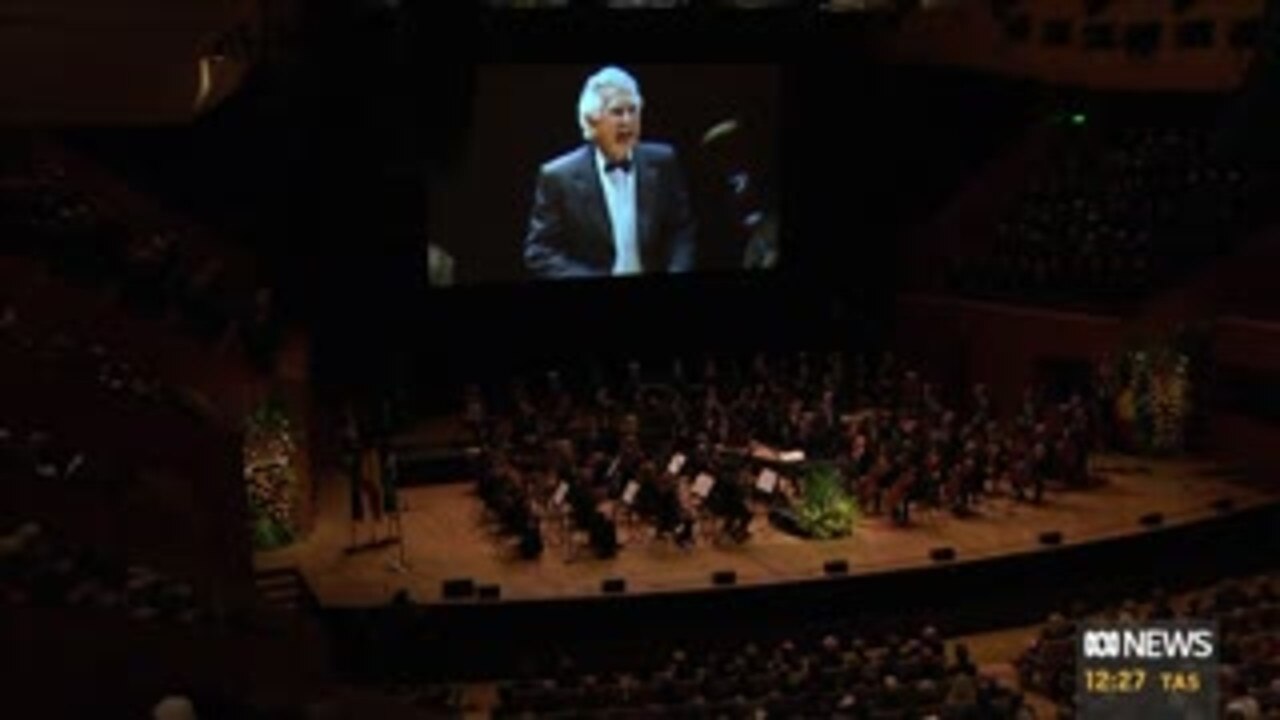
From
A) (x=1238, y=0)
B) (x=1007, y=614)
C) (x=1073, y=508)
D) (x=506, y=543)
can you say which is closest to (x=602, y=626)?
(x=506, y=543)

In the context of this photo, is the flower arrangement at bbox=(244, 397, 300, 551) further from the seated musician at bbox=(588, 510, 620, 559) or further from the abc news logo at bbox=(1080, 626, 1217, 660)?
the abc news logo at bbox=(1080, 626, 1217, 660)

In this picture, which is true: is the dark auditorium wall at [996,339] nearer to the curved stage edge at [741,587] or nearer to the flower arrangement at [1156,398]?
the flower arrangement at [1156,398]

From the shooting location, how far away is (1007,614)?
17.3 m

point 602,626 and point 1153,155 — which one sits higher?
point 1153,155

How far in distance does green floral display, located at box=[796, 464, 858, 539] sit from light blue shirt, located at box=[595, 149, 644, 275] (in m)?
5.54

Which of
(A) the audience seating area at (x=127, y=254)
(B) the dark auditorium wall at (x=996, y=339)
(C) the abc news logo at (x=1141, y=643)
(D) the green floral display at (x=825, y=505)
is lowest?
(D) the green floral display at (x=825, y=505)

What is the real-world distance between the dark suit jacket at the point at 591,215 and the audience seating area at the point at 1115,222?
15.0 ft

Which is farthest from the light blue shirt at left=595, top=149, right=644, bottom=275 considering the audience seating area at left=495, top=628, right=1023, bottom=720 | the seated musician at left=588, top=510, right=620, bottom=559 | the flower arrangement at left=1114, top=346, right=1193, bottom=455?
the audience seating area at left=495, top=628, right=1023, bottom=720

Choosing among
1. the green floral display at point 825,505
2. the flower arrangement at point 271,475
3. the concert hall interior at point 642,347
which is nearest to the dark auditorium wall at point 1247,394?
the concert hall interior at point 642,347

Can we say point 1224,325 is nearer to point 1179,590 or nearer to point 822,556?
point 1179,590

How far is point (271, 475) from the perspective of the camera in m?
17.3

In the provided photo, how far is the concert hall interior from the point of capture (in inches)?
513

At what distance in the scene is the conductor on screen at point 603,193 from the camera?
21.9 meters

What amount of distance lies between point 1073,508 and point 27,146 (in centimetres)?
1222
